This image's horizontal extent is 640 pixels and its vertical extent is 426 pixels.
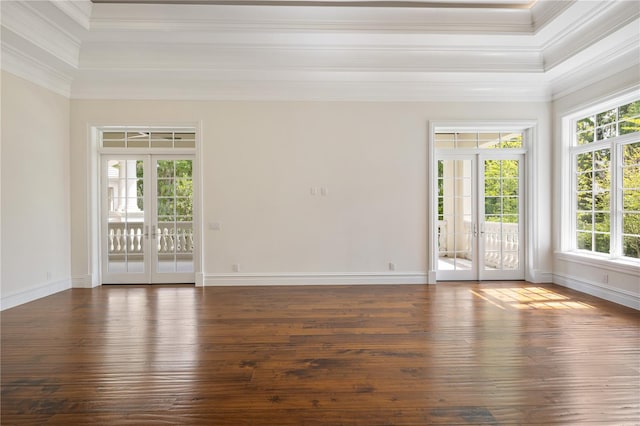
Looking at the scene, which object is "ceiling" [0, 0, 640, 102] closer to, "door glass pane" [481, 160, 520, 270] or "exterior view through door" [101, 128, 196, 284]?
"exterior view through door" [101, 128, 196, 284]

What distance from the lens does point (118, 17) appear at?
4449 millimetres

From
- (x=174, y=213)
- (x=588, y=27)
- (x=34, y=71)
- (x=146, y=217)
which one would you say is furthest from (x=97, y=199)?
(x=588, y=27)

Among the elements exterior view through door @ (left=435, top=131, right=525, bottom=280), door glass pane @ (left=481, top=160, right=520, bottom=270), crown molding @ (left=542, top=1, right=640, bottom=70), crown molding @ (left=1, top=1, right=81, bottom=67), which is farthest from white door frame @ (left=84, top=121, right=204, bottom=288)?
crown molding @ (left=542, top=1, right=640, bottom=70)

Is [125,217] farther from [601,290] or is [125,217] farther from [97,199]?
[601,290]

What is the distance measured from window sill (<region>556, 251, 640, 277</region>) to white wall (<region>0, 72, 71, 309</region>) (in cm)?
802

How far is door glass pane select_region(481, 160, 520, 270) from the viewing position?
19.4 ft

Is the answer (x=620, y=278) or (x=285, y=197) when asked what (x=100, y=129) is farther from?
(x=620, y=278)

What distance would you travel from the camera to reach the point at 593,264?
16.3ft

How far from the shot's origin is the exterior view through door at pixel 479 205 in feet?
19.3

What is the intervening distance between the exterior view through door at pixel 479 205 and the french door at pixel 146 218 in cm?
439

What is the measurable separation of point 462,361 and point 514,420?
2.51ft

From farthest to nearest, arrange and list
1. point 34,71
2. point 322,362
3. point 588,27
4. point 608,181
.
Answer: point 608,181
point 34,71
point 588,27
point 322,362

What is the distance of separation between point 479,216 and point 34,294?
22.8ft

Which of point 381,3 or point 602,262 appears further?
point 602,262
